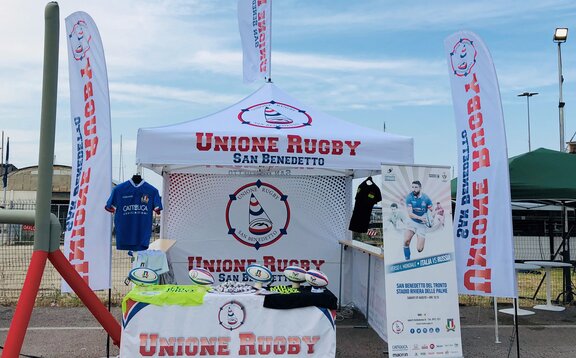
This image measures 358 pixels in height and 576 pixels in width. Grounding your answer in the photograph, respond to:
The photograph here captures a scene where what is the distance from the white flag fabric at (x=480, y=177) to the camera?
5164 mm

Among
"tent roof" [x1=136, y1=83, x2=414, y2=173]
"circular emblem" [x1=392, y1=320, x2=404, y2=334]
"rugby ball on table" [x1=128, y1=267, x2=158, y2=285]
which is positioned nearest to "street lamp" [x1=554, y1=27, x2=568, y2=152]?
"tent roof" [x1=136, y1=83, x2=414, y2=173]

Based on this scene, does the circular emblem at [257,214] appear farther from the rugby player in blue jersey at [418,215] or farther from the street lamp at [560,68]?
the street lamp at [560,68]

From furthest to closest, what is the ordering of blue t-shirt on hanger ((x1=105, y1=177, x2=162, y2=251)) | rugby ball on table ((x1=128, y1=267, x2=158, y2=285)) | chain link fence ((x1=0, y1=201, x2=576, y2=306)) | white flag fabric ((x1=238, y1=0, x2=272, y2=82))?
white flag fabric ((x1=238, y1=0, x2=272, y2=82))
chain link fence ((x1=0, y1=201, x2=576, y2=306))
blue t-shirt on hanger ((x1=105, y1=177, x2=162, y2=251))
rugby ball on table ((x1=128, y1=267, x2=158, y2=285))

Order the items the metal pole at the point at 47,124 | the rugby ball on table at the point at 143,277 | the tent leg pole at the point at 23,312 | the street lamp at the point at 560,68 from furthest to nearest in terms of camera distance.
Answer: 1. the street lamp at the point at 560,68
2. the rugby ball on table at the point at 143,277
3. the metal pole at the point at 47,124
4. the tent leg pole at the point at 23,312

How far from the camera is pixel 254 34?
8.85 meters

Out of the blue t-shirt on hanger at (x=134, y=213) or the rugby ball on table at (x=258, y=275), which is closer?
the rugby ball on table at (x=258, y=275)

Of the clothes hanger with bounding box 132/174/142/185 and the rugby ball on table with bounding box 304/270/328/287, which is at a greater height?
the clothes hanger with bounding box 132/174/142/185

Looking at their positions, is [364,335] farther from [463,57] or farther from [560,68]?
[560,68]

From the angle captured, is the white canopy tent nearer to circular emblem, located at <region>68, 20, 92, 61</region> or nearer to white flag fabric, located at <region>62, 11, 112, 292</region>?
white flag fabric, located at <region>62, 11, 112, 292</region>

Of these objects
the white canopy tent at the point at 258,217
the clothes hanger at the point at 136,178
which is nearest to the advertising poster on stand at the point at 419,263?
the white canopy tent at the point at 258,217

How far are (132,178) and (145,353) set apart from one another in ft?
7.17

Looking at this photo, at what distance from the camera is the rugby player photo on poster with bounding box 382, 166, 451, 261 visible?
5.07m

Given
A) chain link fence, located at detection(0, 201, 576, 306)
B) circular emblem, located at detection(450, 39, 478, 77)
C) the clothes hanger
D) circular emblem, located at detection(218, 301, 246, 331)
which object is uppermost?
circular emblem, located at detection(450, 39, 478, 77)

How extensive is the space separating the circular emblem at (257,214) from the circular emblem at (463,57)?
9.98 ft
